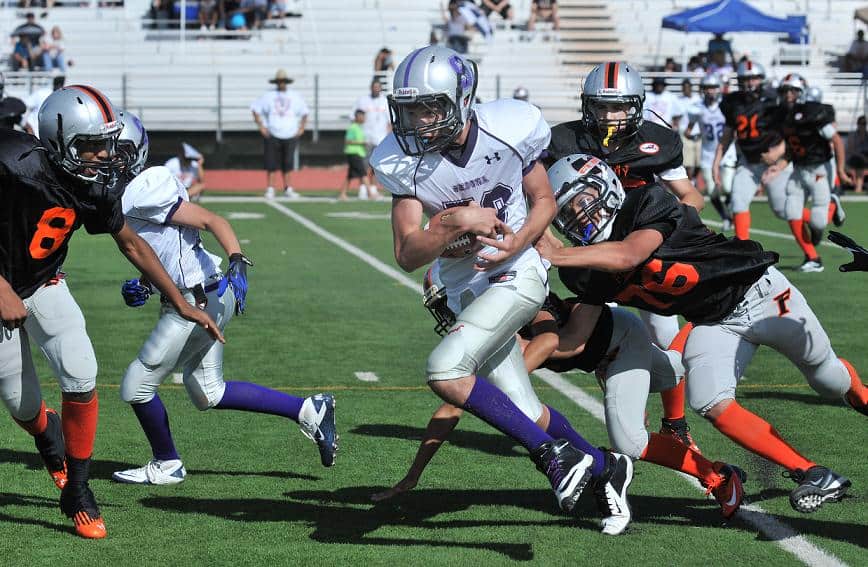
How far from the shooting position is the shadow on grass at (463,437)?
5910 mm

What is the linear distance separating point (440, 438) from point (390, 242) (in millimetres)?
9428

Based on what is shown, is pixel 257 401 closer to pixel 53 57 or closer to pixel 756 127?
pixel 756 127

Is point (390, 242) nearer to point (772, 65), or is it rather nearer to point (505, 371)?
point (505, 371)

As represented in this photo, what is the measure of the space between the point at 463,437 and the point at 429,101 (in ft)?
7.28

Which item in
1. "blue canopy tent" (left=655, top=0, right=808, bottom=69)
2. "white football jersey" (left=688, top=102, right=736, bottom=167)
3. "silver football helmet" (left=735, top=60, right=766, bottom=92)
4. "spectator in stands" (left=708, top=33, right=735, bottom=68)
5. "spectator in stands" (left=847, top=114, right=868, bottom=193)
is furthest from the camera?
"blue canopy tent" (left=655, top=0, right=808, bottom=69)

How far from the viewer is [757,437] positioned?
4727mm

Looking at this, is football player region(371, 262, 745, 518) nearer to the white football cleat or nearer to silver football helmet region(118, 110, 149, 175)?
the white football cleat

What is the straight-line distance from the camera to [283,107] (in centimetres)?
2052

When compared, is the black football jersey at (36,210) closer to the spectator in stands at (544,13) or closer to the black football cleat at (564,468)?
the black football cleat at (564,468)

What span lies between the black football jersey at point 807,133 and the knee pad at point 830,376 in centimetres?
688

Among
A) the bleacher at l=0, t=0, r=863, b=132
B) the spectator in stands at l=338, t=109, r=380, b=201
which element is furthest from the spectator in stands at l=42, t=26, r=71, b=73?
the spectator in stands at l=338, t=109, r=380, b=201

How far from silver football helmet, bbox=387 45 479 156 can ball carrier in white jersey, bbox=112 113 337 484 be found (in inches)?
45.8

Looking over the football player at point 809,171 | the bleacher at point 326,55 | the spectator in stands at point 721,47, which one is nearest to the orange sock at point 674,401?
the football player at point 809,171

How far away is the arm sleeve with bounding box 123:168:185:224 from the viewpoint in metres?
5.27
